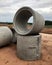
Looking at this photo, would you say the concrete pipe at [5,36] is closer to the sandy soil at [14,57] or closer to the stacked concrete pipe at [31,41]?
the sandy soil at [14,57]

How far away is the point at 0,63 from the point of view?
759 centimetres

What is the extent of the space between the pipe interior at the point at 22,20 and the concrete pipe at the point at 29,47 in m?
0.82

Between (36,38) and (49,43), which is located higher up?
(36,38)

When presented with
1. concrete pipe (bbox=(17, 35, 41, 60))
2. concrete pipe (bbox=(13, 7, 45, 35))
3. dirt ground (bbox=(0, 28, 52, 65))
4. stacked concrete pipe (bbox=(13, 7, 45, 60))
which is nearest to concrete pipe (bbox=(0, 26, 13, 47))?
dirt ground (bbox=(0, 28, 52, 65))

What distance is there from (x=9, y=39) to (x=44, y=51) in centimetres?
191

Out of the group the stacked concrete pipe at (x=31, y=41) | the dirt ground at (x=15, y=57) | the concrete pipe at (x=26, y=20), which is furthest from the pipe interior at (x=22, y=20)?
the dirt ground at (x=15, y=57)

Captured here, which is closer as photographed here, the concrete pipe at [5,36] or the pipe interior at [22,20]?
the pipe interior at [22,20]

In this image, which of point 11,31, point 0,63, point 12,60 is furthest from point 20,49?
point 11,31

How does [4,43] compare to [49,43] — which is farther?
[49,43]

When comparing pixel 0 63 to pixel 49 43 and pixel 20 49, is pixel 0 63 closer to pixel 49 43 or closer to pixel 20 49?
pixel 20 49

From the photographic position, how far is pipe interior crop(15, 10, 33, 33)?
346 inches

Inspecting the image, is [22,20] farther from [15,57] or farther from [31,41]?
[15,57]

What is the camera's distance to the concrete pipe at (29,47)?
7891 millimetres

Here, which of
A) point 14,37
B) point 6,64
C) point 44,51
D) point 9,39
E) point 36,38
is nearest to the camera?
point 6,64
